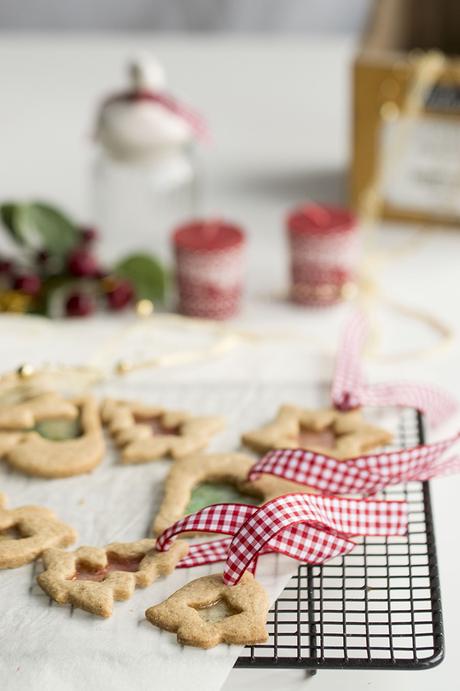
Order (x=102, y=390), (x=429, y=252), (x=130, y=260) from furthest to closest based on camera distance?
(x=429, y=252), (x=130, y=260), (x=102, y=390)

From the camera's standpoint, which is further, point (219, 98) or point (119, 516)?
point (219, 98)

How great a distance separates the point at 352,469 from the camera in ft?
2.99

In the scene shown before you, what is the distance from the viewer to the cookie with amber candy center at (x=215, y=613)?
29.6 inches

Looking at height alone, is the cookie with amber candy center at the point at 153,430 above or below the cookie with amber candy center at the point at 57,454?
below

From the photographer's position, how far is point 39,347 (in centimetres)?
114

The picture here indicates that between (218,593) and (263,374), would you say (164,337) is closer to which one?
(263,374)

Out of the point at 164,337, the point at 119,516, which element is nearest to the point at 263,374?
the point at 164,337

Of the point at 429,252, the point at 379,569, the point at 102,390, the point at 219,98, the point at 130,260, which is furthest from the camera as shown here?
the point at 219,98

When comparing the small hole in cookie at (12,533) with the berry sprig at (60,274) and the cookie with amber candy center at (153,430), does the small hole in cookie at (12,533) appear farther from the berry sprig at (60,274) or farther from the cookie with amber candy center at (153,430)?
the berry sprig at (60,274)

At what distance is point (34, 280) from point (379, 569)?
0.55m

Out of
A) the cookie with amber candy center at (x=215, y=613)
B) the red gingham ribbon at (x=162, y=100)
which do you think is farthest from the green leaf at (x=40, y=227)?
the cookie with amber candy center at (x=215, y=613)

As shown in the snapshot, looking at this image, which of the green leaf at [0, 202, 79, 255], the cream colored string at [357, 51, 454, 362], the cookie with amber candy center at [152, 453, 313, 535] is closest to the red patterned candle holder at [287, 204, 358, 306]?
the cream colored string at [357, 51, 454, 362]

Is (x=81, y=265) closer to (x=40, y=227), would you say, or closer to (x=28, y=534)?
(x=40, y=227)

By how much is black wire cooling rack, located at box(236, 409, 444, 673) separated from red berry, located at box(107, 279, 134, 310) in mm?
450
